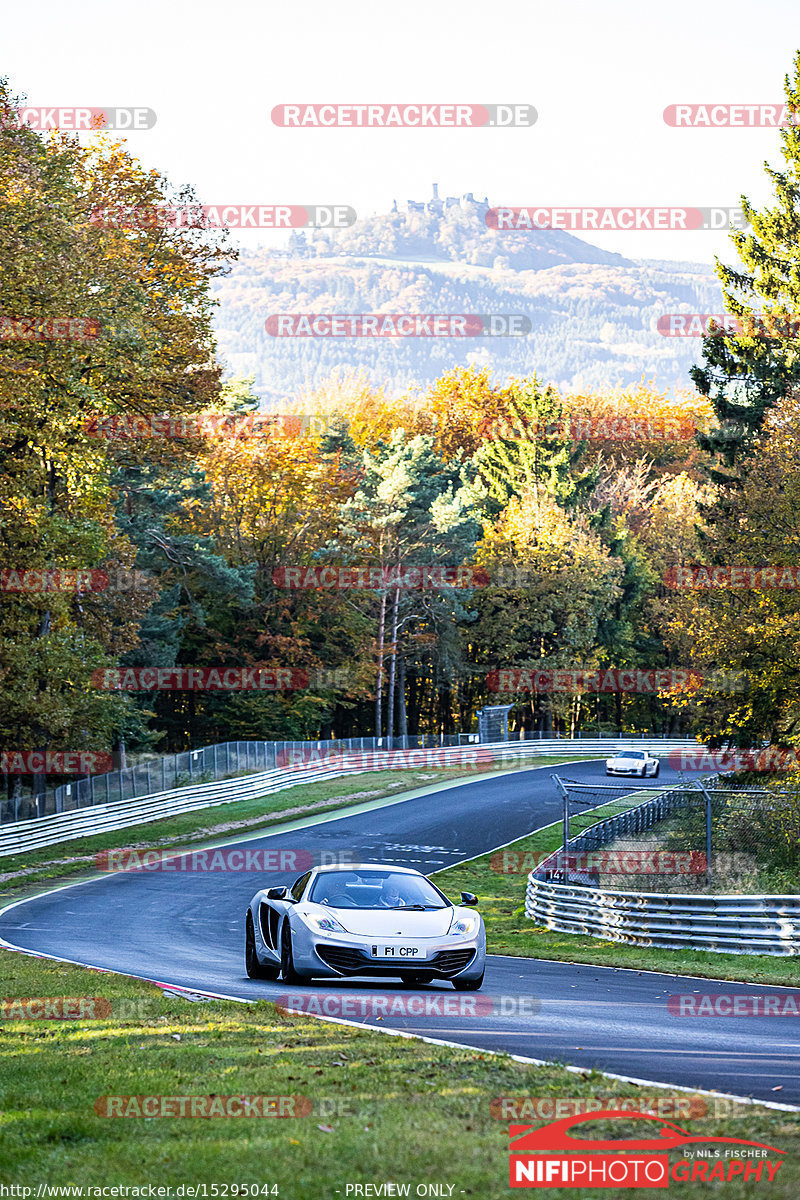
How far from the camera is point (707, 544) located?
34062 millimetres

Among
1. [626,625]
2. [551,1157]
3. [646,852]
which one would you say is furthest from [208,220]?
[626,625]

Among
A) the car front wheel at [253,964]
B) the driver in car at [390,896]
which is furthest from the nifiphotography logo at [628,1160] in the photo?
the car front wheel at [253,964]

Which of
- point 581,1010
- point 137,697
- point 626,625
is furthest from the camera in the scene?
point 626,625

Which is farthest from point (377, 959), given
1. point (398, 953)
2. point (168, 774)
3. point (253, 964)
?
point (168, 774)

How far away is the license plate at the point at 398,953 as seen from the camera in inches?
494

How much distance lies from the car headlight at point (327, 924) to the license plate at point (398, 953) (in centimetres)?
40

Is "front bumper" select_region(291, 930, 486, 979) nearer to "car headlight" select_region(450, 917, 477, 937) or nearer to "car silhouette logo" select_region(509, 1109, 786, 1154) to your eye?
"car headlight" select_region(450, 917, 477, 937)

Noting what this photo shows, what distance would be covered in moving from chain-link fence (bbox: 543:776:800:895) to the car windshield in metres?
7.94

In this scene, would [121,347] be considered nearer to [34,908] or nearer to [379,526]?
[34,908]

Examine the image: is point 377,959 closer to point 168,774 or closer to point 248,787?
point 168,774

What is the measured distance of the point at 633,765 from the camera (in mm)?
56969

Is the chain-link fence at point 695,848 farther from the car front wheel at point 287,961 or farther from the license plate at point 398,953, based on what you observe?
the car front wheel at point 287,961

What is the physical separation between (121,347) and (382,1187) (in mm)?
23639

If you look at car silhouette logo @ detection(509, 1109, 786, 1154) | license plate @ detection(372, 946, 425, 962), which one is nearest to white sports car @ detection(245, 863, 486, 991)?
license plate @ detection(372, 946, 425, 962)
